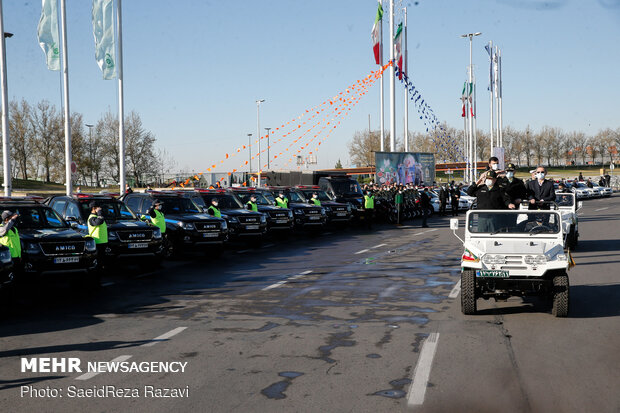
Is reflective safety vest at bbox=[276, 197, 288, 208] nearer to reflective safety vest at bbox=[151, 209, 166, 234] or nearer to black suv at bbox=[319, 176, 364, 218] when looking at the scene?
black suv at bbox=[319, 176, 364, 218]

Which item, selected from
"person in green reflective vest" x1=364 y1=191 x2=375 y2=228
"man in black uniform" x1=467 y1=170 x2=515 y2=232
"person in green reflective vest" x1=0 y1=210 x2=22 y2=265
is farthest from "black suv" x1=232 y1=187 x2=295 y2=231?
"man in black uniform" x1=467 y1=170 x2=515 y2=232

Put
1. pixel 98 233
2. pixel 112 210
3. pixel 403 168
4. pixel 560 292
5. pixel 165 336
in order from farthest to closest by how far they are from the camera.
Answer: pixel 403 168 < pixel 112 210 < pixel 98 233 < pixel 560 292 < pixel 165 336

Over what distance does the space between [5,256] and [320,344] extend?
18.9ft

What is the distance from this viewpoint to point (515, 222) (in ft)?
33.0

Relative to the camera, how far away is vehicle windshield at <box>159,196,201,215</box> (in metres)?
19.6

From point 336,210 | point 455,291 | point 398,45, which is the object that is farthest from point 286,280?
point 398,45

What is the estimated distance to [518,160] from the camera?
150m

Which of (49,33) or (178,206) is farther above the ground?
(49,33)

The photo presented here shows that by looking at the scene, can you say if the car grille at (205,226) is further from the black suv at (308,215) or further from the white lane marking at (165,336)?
the white lane marking at (165,336)

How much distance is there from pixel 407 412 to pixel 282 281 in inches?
323

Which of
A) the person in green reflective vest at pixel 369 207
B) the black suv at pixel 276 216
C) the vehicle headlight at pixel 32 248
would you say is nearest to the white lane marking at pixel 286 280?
the vehicle headlight at pixel 32 248

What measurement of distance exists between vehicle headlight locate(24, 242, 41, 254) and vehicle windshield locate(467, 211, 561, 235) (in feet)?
25.7

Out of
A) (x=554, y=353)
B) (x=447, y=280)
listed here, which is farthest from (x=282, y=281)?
(x=554, y=353)

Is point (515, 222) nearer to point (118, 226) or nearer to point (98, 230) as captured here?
point (98, 230)
